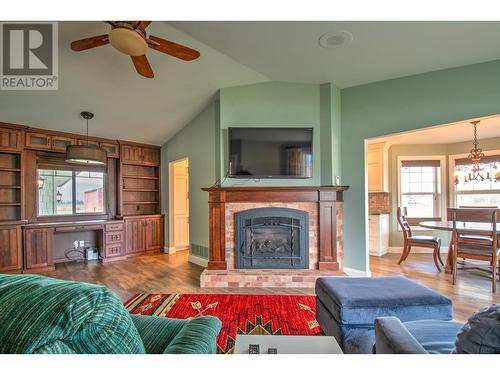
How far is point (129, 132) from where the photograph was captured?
472 cm

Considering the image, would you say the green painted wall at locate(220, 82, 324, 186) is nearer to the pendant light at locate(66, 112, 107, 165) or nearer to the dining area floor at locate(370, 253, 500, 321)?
the pendant light at locate(66, 112, 107, 165)

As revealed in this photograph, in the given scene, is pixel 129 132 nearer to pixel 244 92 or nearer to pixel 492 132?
pixel 244 92

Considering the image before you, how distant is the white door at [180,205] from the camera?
542cm

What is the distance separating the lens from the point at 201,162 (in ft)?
14.1

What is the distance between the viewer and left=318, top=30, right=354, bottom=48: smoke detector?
2445mm

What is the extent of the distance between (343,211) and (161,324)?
3.05m

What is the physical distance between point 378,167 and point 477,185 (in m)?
1.99

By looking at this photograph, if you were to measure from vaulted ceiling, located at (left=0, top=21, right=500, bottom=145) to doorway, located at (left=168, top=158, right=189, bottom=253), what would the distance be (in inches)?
55.0

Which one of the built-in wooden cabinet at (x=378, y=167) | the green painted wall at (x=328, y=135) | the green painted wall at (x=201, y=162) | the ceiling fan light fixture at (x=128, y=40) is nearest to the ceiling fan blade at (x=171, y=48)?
the ceiling fan light fixture at (x=128, y=40)

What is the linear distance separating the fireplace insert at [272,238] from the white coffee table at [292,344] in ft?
6.71

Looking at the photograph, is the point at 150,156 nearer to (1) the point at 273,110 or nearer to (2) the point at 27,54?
(2) the point at 27,54

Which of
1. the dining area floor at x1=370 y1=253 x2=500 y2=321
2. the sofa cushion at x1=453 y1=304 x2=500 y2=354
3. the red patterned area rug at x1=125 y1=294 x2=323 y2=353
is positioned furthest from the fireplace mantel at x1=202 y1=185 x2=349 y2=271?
the sofa cushion at x1=453 y1=304 x2=500 y2=354
